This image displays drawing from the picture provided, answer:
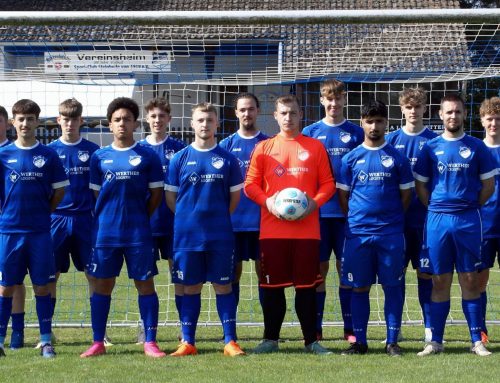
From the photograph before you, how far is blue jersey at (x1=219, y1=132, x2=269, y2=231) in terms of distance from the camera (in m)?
7.59

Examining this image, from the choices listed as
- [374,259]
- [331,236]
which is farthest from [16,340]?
[374,259]

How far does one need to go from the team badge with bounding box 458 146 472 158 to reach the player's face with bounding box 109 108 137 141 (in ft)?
8.13

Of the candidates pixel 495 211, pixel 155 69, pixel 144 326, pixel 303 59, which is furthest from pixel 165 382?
pixel 303 59

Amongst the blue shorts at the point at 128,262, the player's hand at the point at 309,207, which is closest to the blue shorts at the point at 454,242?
the player's hand at the point at 309,207

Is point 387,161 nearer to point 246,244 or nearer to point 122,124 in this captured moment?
point 246,244

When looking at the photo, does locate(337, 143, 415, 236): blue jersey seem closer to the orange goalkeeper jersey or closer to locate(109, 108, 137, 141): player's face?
the orange goalkeeper jersey

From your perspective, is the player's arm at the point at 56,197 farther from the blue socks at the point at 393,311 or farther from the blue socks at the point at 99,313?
the blue socks at the point at 393,311

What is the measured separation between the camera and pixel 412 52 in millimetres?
9273

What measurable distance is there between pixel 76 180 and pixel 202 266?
152 centimetres

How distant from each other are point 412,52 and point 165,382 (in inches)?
191

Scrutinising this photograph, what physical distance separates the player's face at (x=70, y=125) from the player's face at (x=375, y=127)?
2474mm

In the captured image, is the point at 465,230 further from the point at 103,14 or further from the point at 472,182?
the point at 103,14

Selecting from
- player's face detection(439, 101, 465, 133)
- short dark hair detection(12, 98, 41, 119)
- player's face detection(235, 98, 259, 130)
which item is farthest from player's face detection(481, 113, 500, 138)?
short dark hair detection(12, 98, 41, 119)

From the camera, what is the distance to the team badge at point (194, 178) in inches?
271
